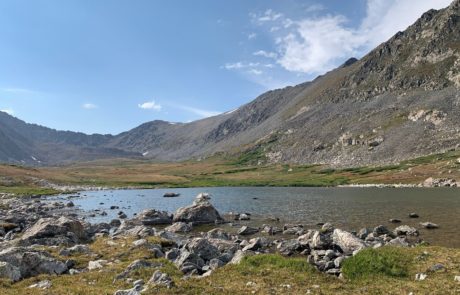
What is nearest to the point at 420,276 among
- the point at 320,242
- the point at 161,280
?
the point at 161,280

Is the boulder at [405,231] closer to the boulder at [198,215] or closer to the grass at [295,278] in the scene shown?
the grass at [295,278]

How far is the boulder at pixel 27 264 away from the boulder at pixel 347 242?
2322 centimetres

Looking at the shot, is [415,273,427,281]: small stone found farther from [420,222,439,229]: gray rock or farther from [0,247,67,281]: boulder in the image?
[420,222,439,229]: gray rock

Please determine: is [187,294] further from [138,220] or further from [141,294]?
[138,220]

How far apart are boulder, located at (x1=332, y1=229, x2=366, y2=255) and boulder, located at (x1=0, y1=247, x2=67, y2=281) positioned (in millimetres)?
23223

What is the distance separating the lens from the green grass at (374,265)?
24172 millimetres

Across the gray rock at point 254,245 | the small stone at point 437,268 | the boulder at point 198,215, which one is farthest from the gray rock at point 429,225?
the small stone at point 437,268

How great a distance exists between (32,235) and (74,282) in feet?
77.0

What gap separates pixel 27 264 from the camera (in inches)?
1120

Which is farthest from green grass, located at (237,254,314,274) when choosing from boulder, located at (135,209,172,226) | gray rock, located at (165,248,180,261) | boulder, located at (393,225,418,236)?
boulder, located at (135,209,172,226)

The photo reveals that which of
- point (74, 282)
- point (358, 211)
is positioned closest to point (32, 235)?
point (74, 282)

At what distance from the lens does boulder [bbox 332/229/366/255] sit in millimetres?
36897

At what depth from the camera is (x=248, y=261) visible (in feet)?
89.8

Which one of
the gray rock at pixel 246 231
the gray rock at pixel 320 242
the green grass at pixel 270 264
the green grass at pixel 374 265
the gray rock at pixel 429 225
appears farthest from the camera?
the gray rock at pixel 246 231
